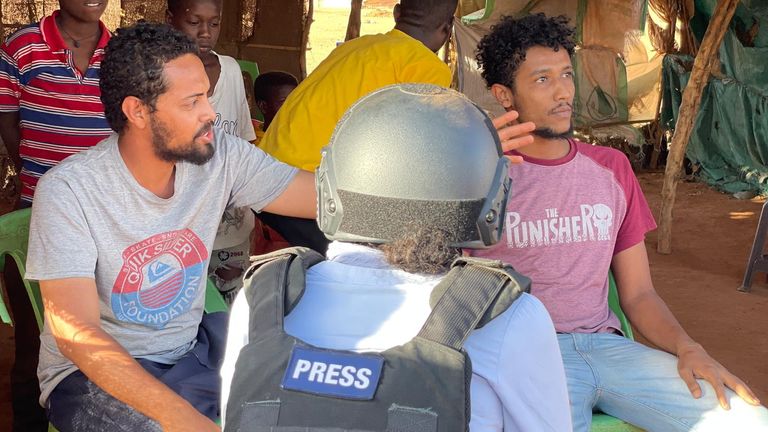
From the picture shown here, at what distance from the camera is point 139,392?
2096 mm

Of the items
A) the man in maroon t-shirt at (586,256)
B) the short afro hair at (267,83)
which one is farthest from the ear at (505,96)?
the short afro hair at (267,83)

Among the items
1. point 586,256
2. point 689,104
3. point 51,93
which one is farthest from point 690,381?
point 689,104

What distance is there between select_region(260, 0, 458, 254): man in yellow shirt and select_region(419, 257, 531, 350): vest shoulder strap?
1.66 metres

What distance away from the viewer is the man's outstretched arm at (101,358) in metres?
2.00

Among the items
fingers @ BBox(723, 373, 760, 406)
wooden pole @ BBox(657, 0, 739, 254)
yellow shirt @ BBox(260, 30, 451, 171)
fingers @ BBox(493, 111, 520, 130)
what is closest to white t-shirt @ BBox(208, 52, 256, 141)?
yellow shirt @ BBox(260, 30, 451, 171)

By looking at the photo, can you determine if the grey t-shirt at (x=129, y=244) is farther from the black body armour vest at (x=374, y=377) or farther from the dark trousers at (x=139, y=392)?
the black body armour vest at (x=374, y=377)

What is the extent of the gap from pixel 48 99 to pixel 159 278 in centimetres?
136

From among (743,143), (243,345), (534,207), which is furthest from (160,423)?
(743,143)

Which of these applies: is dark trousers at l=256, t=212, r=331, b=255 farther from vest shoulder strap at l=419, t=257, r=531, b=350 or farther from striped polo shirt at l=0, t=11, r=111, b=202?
vest shoulder strap at l=419, t=257, r=531, b=350

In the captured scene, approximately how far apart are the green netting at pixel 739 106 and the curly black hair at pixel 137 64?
27.9ft

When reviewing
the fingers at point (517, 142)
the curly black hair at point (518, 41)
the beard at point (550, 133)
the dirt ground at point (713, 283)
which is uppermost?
the curly black hair at point (518, 41)

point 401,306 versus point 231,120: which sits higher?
point 401,306

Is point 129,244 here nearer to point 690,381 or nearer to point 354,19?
point 690,381

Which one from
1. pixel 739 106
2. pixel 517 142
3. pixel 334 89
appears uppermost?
pixel 517 142
